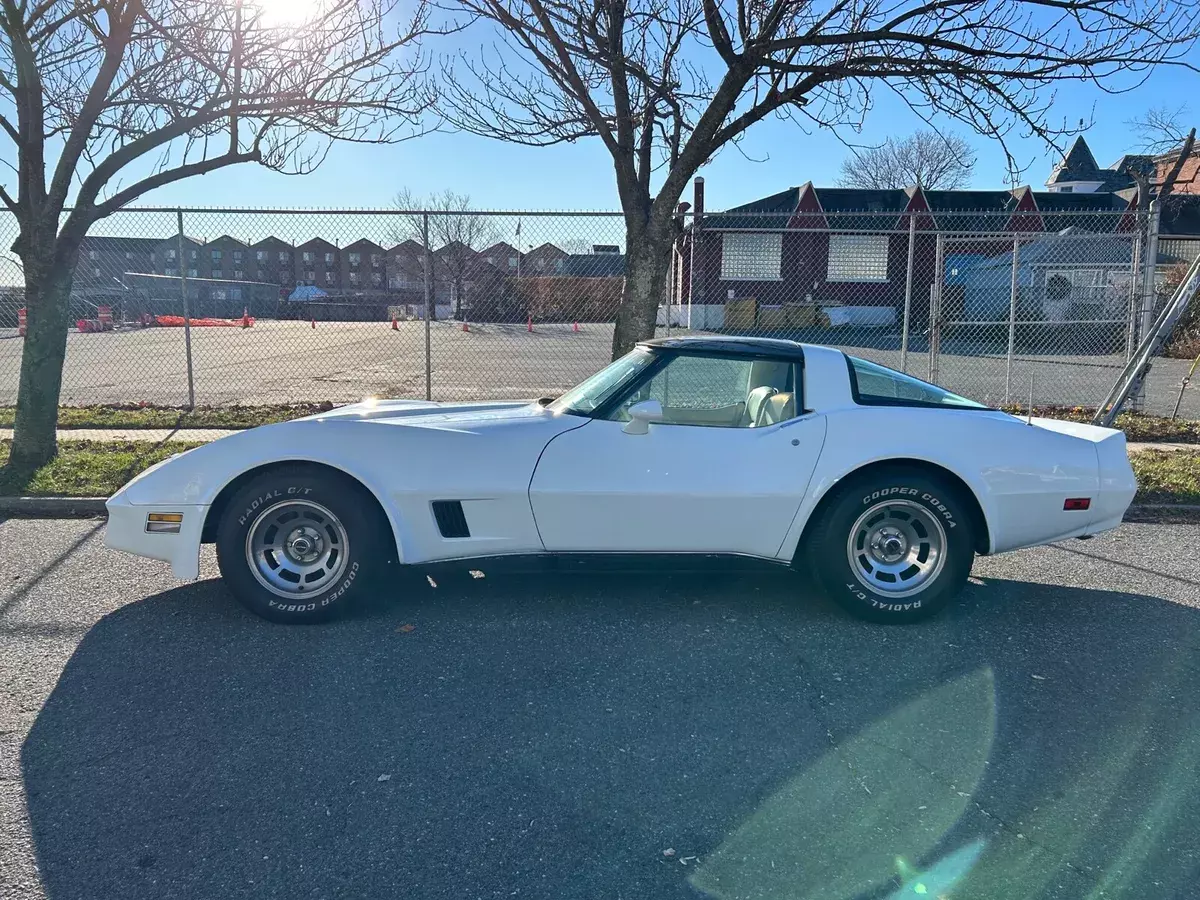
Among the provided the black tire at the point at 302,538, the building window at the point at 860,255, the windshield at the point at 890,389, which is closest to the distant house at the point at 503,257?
the windshield at the point at 890,389

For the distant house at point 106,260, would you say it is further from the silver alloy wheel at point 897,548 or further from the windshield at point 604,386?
the silver alloy wheel at point 897,548

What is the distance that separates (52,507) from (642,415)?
189 inches

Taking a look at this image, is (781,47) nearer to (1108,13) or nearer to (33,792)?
(1108,13)

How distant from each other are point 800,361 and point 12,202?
652 cm

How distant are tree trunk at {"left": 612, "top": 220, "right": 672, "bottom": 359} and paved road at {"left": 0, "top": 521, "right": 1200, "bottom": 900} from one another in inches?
132

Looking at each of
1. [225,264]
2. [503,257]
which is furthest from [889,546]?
[225,264]

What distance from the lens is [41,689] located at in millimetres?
3424

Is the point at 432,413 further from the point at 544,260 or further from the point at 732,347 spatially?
the point at 544,260

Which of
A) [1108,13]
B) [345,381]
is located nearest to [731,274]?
[345,381]

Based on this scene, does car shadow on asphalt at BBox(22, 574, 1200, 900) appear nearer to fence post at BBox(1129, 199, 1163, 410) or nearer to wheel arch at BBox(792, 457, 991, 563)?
wheel arch at BBox(792, 457, 991, 563)

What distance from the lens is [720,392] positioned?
466cm

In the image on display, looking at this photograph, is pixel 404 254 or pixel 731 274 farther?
pixel 731 274

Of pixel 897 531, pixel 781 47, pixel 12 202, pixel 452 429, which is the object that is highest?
pixel 781 47

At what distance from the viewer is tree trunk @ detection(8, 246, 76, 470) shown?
7008 mm
